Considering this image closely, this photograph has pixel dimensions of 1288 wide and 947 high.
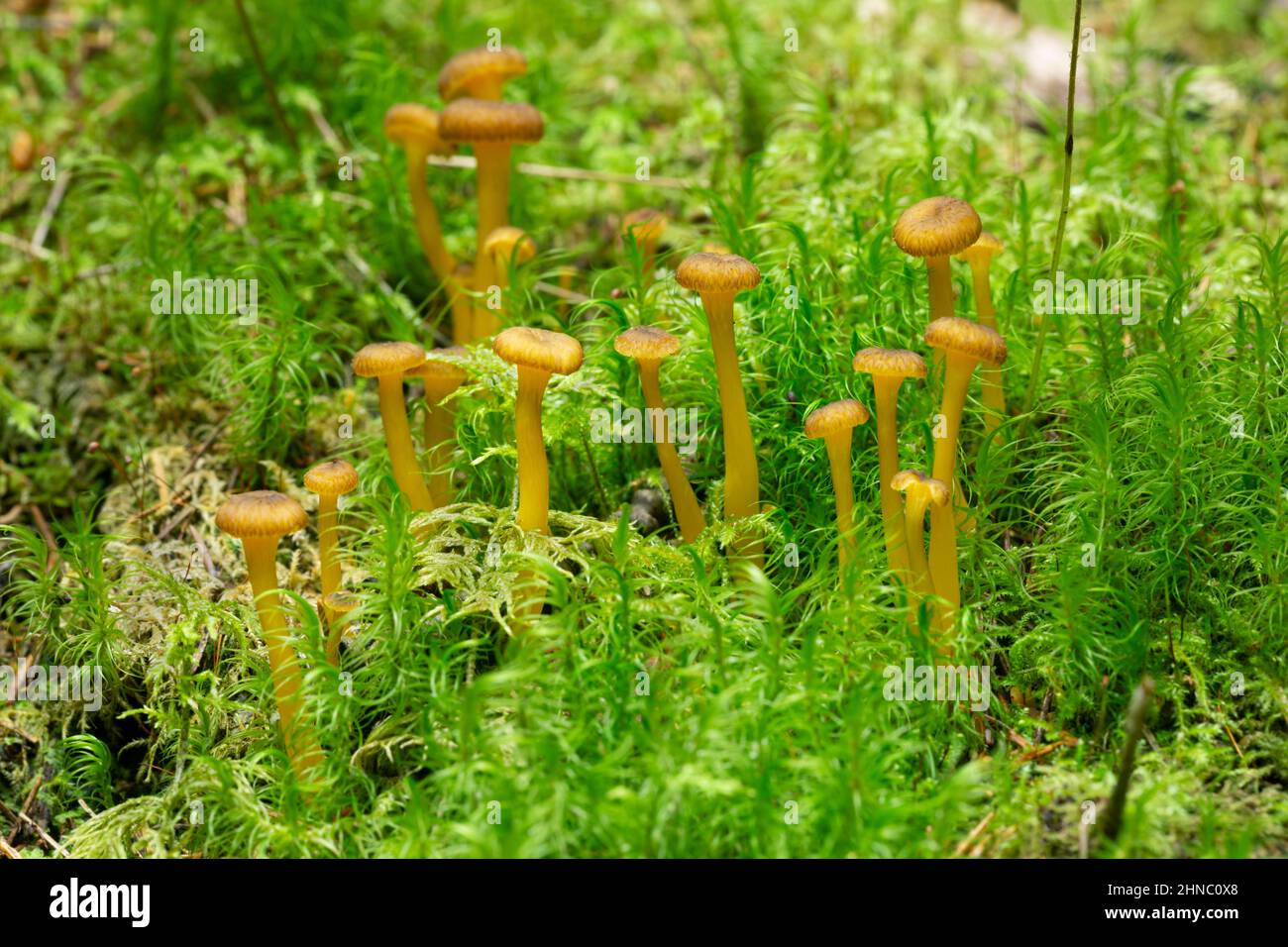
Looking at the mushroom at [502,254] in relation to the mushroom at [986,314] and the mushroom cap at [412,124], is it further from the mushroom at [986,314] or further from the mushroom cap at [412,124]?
the mushroom at [986,314]

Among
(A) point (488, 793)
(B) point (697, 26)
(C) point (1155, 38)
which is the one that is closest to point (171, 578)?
(A) point (488, 793)

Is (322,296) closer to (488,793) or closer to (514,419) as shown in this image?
(514,419)

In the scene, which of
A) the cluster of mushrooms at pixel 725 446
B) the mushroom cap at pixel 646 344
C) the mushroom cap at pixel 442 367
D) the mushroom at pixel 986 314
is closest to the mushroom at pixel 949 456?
the cluster of mushrooms at pixel 725 446

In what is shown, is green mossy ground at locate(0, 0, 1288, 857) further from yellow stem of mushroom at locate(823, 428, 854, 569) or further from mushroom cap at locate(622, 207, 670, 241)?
mushroom cap at locate(622, 207, 670, 241)

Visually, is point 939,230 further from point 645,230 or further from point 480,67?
point 480,67

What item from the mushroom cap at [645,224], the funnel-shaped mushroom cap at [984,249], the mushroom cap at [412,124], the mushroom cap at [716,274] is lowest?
the mushroom cap at [716,274]

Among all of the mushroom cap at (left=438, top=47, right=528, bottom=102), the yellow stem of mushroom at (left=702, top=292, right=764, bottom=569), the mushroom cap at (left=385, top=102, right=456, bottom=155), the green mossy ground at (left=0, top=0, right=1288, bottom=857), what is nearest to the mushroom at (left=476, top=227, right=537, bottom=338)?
the green mossy ground at (left=0, top=0, right=1288, bottom=857)

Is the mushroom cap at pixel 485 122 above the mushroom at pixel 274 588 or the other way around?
above

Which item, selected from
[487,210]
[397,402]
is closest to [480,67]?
[487,210]
